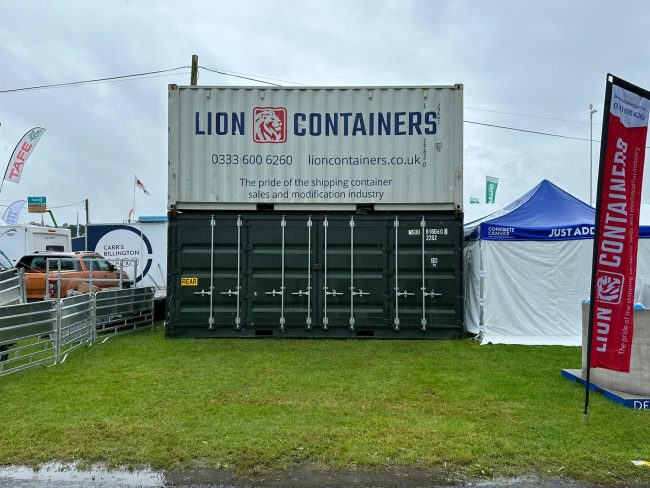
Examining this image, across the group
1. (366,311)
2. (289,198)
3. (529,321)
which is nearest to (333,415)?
(366,311)

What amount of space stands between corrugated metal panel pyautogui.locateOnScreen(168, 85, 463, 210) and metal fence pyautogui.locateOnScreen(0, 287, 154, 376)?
7.97ft

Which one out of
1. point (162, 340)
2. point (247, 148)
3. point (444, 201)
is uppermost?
point (247, 148)

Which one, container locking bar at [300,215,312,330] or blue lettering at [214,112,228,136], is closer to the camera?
container locking bar at [300,215,312,330]

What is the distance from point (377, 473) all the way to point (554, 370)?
458 centimetres

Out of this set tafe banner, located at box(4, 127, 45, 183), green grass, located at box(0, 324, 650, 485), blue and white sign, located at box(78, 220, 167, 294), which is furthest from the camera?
tafe banner, located at box(4, 127, 45, 183)

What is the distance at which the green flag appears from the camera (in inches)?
1217

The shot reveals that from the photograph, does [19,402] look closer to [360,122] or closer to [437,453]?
[437,453]

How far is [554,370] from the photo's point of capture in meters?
7.78

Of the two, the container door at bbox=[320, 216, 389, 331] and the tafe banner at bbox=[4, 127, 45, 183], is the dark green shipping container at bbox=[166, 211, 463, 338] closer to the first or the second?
the container door at bbox=[320, 216, 389, 331]

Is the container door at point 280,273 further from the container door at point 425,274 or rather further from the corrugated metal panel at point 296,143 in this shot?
the container door at point 425,274

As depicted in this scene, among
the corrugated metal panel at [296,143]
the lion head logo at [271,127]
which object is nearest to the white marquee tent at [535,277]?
the corrugated metal panel at [296,143]

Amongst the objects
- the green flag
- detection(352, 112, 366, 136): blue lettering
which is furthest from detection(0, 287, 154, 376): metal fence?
the green flag

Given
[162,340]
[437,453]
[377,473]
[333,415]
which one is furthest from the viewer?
[162,340]

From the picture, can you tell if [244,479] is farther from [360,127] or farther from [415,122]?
[415,122]
